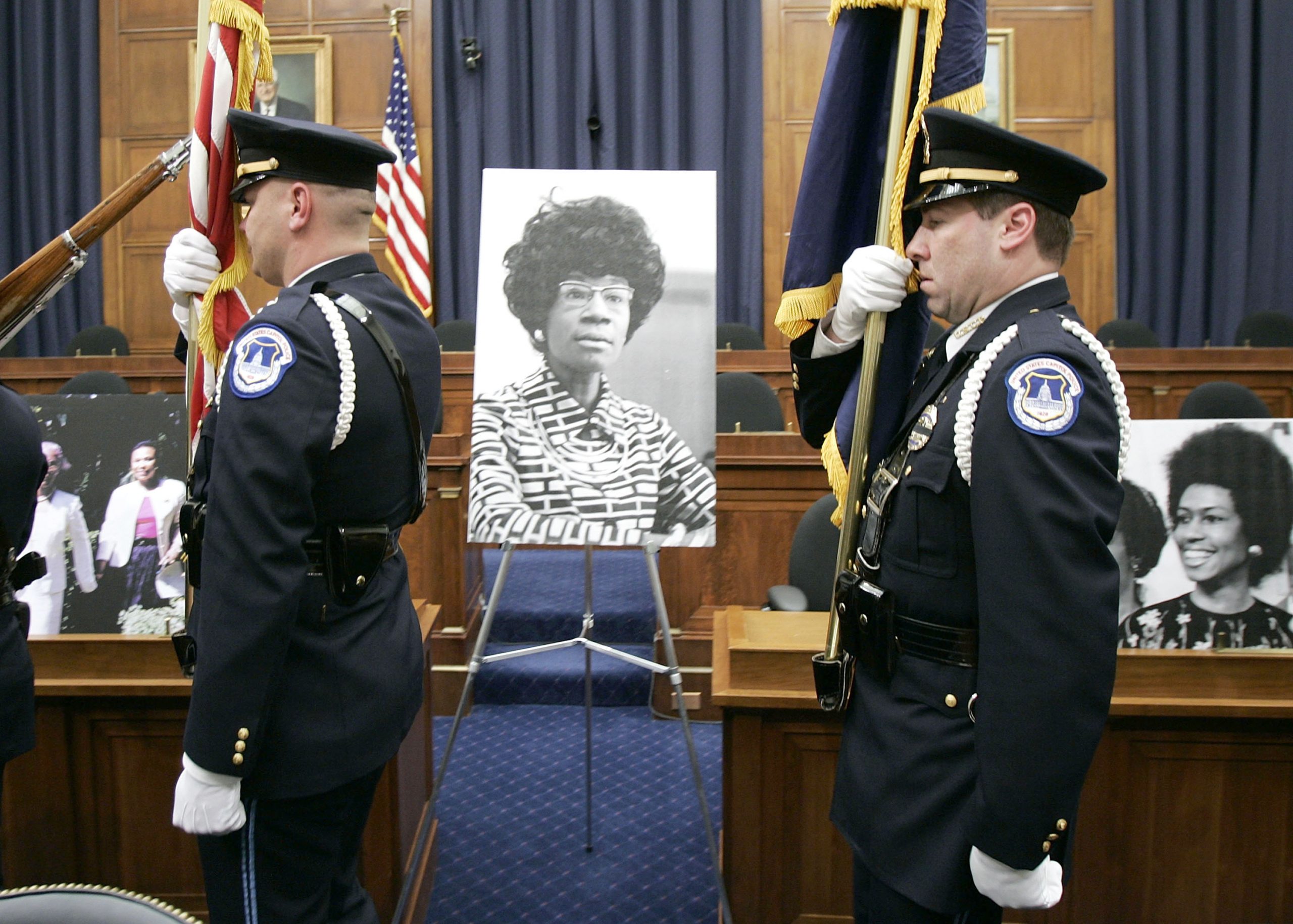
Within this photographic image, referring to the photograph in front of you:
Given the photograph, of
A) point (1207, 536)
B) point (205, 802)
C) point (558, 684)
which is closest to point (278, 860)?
point (205, 802)

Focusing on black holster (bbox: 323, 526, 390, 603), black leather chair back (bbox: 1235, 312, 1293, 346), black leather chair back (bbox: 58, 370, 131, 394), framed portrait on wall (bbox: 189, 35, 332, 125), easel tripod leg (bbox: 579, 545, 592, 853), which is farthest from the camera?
framed portrait on wall (bbox: 189, 35, 332, 125)

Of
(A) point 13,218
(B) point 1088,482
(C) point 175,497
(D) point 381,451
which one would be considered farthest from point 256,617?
(A) point 13,218

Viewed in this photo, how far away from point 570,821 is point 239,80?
2.05m

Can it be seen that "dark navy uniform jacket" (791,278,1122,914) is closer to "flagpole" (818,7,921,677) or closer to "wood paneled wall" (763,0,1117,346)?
"flagpole" (818,7,921,677)

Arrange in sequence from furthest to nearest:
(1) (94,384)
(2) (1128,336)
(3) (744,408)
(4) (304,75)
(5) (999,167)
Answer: (4) (304,75)
(2) (1128,336)
(1) (94,384)
(3) (744,408)
(5) (999,167)

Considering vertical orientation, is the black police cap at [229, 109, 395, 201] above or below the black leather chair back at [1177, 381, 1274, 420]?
above

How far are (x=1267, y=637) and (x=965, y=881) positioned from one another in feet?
4.28

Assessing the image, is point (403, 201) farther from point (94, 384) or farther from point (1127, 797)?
point (1127, 797)

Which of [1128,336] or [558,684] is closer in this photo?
[558,684]

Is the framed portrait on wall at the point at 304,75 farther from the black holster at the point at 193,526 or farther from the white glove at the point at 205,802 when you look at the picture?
the white glove at the point at 205,802

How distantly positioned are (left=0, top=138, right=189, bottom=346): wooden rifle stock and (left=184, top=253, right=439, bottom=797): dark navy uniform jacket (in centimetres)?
65

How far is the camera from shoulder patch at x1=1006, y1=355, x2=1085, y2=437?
1.11 meters

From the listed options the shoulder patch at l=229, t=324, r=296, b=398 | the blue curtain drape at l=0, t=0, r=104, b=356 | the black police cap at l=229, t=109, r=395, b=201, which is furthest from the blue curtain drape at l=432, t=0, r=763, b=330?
the shoulder patch at l=229, t=324, r=296, b=398

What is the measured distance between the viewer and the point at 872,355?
4.68 ft
